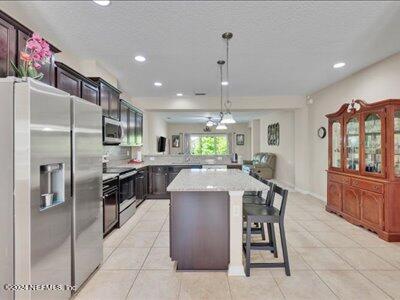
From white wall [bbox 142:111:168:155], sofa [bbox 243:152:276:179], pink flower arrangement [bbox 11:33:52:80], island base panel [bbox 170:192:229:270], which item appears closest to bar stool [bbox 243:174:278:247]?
island base panel [bbox 170:192:229:270]

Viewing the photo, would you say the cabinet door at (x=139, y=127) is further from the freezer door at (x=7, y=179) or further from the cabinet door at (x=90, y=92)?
the freezer door at (x=7, y=179)

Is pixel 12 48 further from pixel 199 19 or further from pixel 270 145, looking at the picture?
pixel 270 145

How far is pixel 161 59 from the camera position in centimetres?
397

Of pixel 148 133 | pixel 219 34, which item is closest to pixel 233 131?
pixel 148 133

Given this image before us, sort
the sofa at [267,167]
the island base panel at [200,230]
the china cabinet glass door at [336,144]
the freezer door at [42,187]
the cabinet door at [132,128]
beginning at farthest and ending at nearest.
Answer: the sofa at [267,167], the cabinet door at [132,128], the china cabinet glass door at [336,144], the island base panel at [200,230], the freezer door at [42,187]

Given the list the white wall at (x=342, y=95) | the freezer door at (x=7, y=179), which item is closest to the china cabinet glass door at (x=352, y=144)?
the white wall at (x=342, y=95)

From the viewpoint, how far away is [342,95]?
5230mm

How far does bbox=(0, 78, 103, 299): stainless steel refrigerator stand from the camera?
164cm

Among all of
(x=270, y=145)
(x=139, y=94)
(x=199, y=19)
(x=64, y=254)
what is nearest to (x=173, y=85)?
(x=139, y=94)

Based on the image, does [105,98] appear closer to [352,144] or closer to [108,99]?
[108,99]

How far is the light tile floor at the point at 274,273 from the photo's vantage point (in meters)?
2.28

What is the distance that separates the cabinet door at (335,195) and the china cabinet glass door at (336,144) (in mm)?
377

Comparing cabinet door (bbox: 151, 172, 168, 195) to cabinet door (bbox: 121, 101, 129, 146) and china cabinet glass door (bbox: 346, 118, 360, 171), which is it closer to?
cabinet door (bbox: 121, 101, 129, 146)

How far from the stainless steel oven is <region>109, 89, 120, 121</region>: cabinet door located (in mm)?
1074
